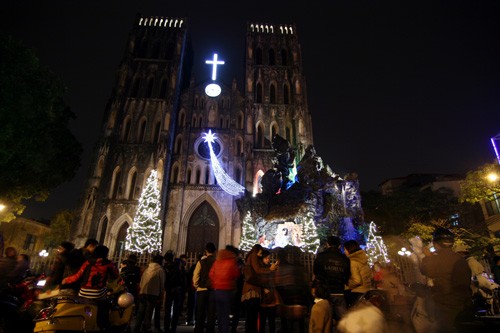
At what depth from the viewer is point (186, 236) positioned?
24.2 m

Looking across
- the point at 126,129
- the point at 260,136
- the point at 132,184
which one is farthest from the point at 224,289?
the point at 126,129

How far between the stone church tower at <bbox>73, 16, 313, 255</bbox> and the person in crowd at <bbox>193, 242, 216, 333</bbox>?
17.9m

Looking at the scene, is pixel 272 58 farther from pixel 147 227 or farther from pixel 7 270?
pixel 7 270

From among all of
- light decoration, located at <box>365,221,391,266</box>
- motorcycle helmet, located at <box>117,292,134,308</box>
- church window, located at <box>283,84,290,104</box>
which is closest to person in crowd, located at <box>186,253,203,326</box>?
motorcycle helmet, located at <box>117,292,134,308</box>

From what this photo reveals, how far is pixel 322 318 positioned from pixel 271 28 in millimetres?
36500

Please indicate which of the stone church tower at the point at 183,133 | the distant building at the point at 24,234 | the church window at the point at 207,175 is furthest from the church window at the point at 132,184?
the distant building at the point at 24,234

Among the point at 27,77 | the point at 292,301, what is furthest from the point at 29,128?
the point at 292,301

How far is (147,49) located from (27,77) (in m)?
20.2

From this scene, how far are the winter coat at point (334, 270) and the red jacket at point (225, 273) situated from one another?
5.03ft

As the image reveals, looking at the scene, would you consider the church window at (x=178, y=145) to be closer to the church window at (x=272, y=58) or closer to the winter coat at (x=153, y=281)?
the church window at (x=272, y=58)

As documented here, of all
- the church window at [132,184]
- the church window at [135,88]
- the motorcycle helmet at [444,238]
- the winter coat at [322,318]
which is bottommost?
the winter coat at [322,318]

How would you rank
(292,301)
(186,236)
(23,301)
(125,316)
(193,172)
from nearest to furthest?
(292,301) < (125,316) < (23,301) < (186,236) < (193,172)

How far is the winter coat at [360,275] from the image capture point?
4746mm

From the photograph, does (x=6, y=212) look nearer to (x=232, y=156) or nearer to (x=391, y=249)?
(x=232, y=156)
